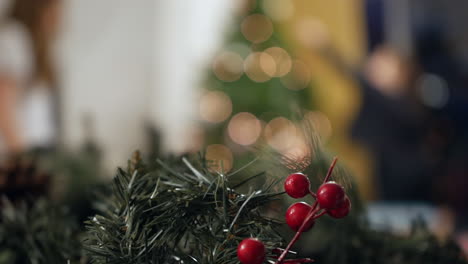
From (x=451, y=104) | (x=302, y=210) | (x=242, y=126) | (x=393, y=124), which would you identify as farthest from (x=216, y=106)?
(x=302, y=210)

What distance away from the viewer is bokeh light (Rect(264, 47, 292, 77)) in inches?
82.9

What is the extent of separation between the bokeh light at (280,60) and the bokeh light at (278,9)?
0.55 ft

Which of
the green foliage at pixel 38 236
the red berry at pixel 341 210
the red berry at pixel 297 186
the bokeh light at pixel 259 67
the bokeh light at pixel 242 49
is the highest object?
the red berry at pixel 297 186

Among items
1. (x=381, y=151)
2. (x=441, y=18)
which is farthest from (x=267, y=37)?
(x=441, y=18)

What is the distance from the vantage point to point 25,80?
1655 millimetres

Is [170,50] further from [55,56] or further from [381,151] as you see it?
[381,151]

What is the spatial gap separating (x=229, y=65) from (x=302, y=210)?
1.97 metres

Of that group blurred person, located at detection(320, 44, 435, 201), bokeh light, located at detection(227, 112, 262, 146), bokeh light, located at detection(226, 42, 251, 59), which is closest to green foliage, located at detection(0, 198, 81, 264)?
blurred person, located at detection(320, 44, 435, 201)

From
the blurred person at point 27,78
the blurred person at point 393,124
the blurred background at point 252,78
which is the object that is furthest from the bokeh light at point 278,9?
the blurred person at point 27,78

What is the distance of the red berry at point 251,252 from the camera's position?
0.15m

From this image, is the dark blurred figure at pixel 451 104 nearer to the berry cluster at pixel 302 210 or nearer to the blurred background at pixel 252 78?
the blurred background at pixel 252 78

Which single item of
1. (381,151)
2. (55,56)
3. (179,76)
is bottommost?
(381,151)

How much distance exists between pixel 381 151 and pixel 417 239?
6.63 feet

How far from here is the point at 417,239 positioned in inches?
11.7
